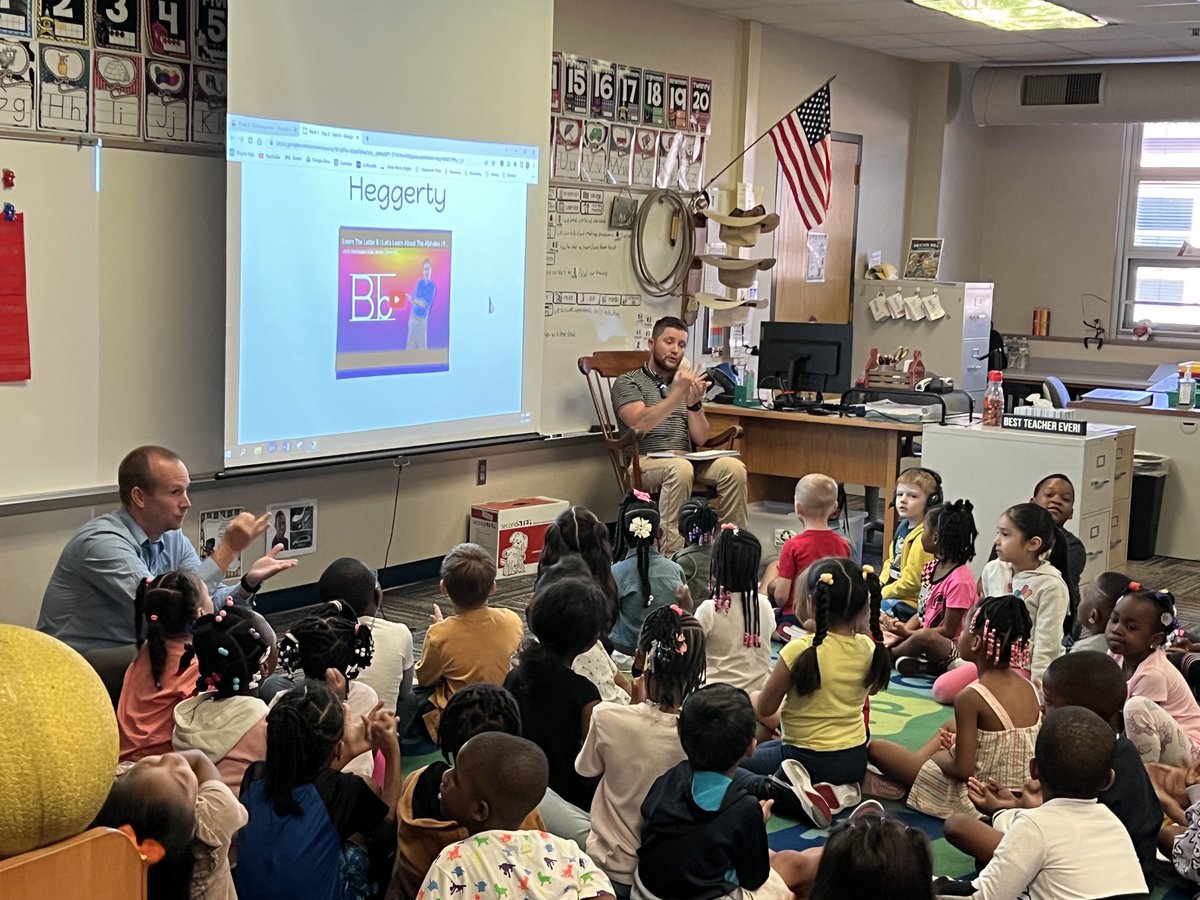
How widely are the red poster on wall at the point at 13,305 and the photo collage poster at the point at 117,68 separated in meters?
0.32

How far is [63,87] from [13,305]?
28.1 inches

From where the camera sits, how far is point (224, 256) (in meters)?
4.73

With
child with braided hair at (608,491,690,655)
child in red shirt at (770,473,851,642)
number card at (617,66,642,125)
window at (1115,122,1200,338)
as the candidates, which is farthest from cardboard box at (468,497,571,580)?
window at (1115,122,1200,338)

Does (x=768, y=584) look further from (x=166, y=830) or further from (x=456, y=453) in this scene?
(x=166, y=830)

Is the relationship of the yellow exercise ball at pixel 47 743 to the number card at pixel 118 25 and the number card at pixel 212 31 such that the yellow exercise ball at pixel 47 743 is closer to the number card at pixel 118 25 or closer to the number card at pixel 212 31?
the number card at pixel 118 25

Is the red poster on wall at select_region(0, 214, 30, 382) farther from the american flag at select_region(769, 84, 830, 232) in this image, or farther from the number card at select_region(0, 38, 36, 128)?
the american flag at select_region(769, 84, 830, 232)

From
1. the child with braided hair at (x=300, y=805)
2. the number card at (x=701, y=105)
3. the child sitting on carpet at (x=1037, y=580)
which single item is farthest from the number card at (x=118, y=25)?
the number card at (x=701, y=105)

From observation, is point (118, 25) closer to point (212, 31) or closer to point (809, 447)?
point (212, 31)

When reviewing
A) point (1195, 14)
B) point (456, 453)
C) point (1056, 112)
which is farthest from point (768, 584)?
point (1056, 112)

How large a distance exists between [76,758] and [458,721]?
4.33 feet

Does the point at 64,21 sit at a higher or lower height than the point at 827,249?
higher

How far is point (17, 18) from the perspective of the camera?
4055 mm

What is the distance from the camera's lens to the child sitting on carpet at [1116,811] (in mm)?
2631

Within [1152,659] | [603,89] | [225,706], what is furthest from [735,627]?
[603,89]
